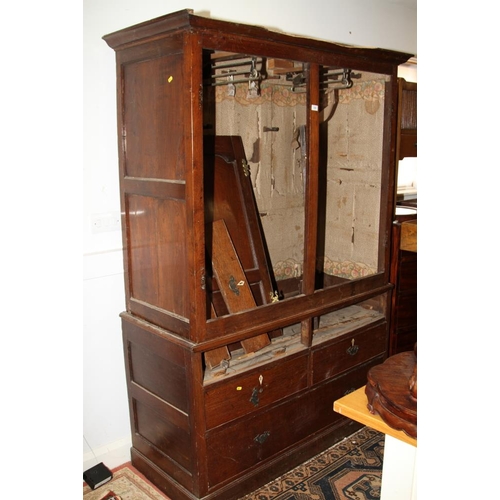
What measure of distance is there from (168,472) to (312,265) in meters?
1.15

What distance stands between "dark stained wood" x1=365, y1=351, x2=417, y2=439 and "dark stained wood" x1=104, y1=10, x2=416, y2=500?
88cm

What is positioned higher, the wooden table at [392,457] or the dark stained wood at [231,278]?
the dark stained wood at [231,278]

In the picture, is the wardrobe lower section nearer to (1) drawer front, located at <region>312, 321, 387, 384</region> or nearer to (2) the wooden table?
(1) drawer front, located at <region>312, 321, 387, 384</region>

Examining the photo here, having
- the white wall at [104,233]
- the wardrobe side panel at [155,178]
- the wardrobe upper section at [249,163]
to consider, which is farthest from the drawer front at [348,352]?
the white wall at [104,233]

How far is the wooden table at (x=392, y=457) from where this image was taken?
1220 millimetres

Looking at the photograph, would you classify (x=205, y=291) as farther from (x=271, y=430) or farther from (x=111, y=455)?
(x=111, y=455)

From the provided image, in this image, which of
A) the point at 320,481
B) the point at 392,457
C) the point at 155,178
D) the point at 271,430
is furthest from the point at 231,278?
the point at 392,457

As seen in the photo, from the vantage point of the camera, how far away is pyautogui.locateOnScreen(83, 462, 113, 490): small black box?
2.34 metres

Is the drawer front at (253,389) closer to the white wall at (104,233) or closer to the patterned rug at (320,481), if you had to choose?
the patterned rug at (320,481)

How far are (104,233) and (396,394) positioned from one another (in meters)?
1.59

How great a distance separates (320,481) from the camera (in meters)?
2.38

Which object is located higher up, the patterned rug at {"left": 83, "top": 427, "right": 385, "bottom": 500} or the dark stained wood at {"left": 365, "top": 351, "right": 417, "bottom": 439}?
the dark stained wood at {"left": 365, "top": 351, "right": 417, "bottom": 439}

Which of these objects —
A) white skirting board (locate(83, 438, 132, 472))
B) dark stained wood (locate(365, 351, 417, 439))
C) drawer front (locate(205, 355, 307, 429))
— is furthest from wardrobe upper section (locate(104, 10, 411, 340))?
dark stained wood (locate(365, 351, 417, 439))

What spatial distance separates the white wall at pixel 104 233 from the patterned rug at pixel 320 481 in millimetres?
172
